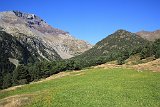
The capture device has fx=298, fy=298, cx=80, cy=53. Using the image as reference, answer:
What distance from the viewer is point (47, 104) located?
42000 millimetres

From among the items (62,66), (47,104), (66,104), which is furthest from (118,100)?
(62,66)

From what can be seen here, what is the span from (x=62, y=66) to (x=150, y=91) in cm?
13376

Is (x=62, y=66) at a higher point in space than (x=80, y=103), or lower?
higher

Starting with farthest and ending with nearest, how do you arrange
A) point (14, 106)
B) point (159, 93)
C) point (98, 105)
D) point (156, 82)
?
1. point (156, 82)
2. point (159, 93)
3. point (14, 106)
4. point (98, 105)

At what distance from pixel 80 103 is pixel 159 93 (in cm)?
1361

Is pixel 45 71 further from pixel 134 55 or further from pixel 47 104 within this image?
pixel 47 104

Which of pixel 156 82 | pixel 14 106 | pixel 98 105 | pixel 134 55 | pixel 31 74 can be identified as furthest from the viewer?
pixel 134 55

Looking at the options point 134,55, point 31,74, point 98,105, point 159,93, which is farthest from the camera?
point 134,55

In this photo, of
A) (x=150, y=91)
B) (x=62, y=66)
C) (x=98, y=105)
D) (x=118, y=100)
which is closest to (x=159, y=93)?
(x=150, y=91)

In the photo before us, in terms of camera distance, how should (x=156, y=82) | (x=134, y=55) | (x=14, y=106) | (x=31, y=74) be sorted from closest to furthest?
(x=14, y=106) < (x=156, y=82) < (x=31, y=74) < (x=134, y=55)

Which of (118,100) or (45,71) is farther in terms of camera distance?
(45,71)

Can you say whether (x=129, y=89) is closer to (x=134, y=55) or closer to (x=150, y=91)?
(x=150, y=91)

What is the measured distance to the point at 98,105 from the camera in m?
40.4

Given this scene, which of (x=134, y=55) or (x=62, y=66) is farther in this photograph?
(x=134, y=55)
